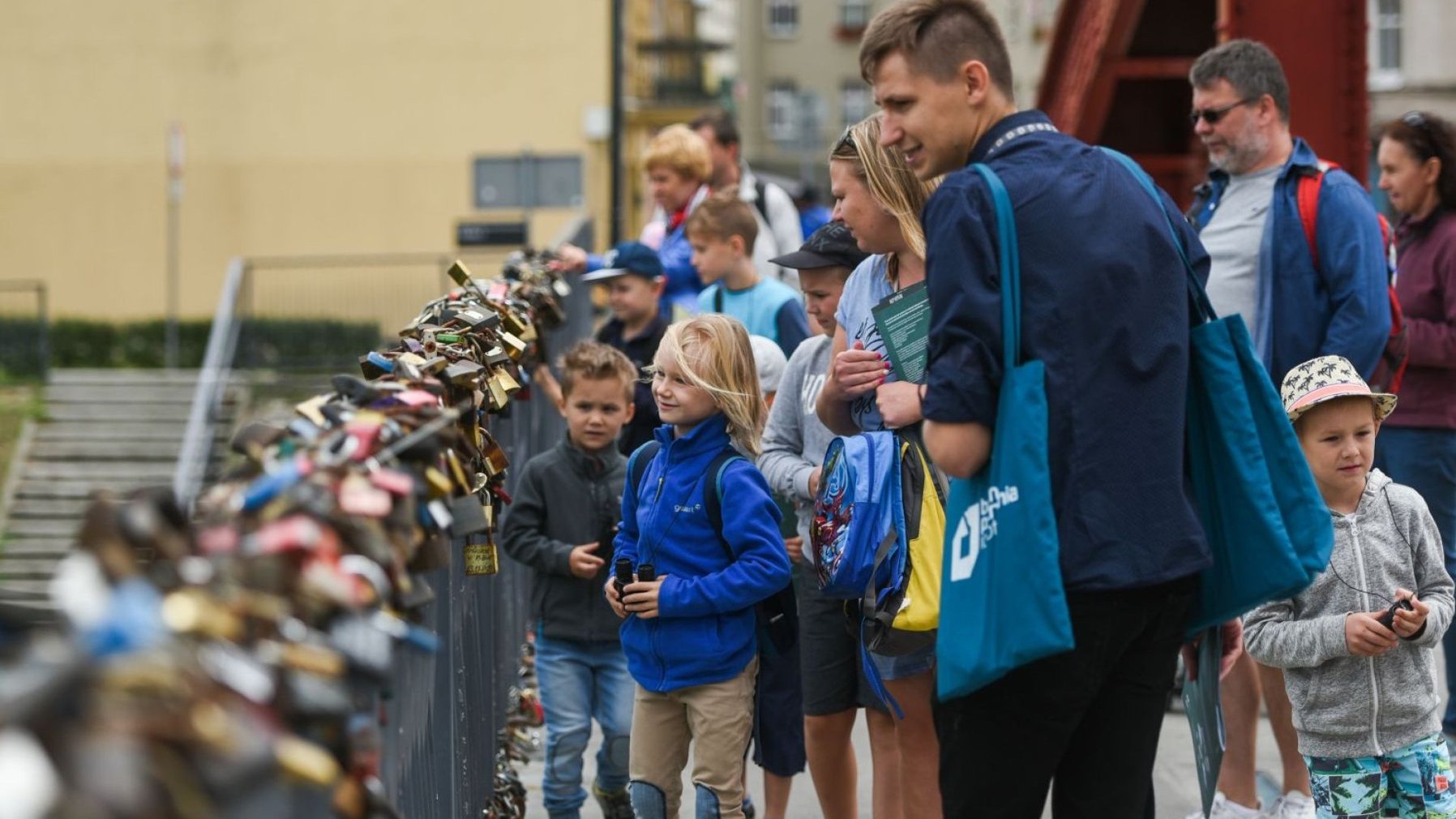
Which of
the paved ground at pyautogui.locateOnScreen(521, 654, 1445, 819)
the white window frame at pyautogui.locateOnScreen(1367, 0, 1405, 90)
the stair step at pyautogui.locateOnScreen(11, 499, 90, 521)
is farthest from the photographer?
the white window frame at pyautogui.locateOnScreen(1367, 0, 1405, 90)

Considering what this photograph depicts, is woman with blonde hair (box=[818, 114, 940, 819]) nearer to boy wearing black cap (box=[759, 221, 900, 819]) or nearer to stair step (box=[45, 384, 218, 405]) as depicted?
boy wearing black cap (box=[759, 221, 900, 819])

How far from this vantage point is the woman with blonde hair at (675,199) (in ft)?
28.8

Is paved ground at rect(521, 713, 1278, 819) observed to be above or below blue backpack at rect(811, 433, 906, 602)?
below

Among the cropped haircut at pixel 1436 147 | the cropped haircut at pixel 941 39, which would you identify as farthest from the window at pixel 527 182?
the cropped haircut at pixel 941 39

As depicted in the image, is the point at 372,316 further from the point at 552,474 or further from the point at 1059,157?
the point at 1059,157

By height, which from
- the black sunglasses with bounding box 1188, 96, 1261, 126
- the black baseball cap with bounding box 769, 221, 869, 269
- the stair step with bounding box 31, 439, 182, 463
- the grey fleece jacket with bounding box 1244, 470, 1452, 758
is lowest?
the stair step with bounding box 31, 439, 182, 463

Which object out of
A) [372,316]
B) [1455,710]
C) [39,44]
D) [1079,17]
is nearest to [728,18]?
[39,44]

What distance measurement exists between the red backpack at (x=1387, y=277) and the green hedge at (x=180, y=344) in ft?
60.0

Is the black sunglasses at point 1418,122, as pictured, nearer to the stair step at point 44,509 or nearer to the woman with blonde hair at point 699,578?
the woman with blonde hair at point 699,578

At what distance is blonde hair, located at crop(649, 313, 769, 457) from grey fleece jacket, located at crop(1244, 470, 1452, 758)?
4.69 feet

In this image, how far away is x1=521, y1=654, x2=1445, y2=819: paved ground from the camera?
252 inches

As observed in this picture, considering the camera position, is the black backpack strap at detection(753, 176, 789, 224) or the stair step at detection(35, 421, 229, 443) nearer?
the black backpack strap at detection(753, 176, 789, 224)

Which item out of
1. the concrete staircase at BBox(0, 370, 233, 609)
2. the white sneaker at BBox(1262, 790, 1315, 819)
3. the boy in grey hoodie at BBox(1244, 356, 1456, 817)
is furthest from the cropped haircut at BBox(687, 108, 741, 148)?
the concrete staircase at BBox(0, 370, 233, 609)

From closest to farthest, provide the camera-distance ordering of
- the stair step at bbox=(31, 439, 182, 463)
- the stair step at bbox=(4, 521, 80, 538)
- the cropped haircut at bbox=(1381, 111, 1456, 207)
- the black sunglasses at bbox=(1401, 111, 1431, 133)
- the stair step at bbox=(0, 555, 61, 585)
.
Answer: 1. the cropped haircut at bbox=(1381, 111, 1456, 207)
2. the black sunglasses at bbox=(1401, 111, 1431, 133)
3. the stair step at bbox=(0, 555, 61, 585)
4. the stair step at bbox=(4, 521, 80, 538)
5. the stair step at bbox=(31, 439, 182, 463)
